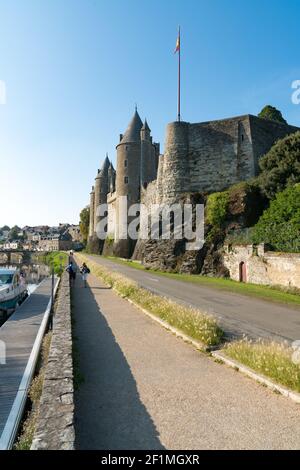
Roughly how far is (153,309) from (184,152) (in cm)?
2586

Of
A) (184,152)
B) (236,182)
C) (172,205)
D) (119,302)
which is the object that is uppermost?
(184,152)

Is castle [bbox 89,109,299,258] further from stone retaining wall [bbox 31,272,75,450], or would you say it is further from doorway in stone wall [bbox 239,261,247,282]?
stone retaining wall [bbox 31,272,75,450]

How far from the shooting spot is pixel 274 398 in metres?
5.76

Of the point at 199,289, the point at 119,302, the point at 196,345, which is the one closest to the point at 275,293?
the point at 199,289

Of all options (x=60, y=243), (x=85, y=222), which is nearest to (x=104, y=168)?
(x=85, y=222)

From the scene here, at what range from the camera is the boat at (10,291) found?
19922mm

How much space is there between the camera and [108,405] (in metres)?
5.62

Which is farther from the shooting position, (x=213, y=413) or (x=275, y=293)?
(x=275, y=293)

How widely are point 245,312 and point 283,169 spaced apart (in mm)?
16987

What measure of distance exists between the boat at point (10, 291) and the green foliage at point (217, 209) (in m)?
15.4

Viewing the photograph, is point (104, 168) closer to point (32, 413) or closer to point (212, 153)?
point (212, 153)

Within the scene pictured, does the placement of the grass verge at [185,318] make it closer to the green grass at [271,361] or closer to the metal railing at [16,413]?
the green grass at [271,361]
